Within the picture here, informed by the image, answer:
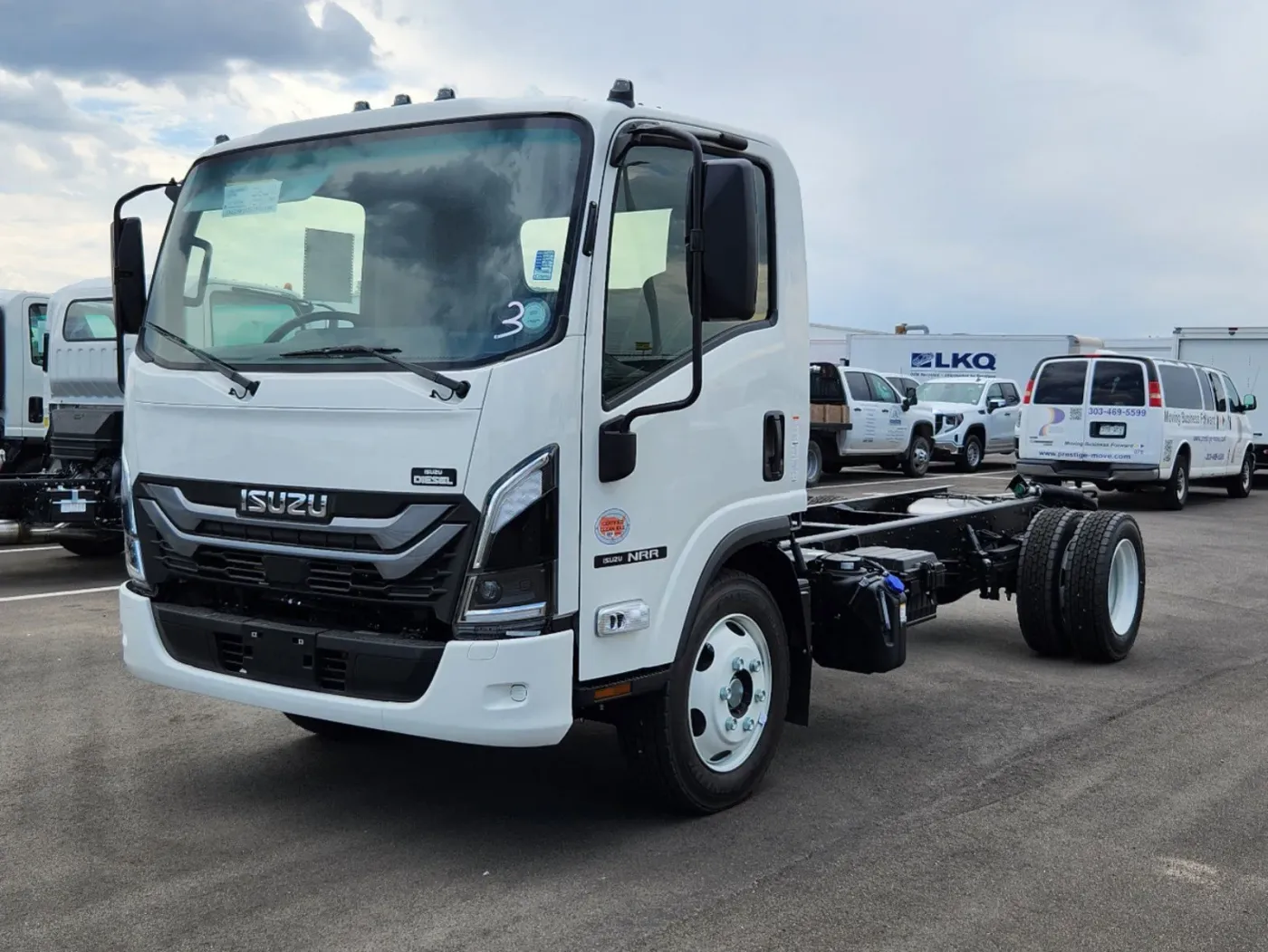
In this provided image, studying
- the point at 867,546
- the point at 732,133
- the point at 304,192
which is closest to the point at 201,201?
the point at 304,192

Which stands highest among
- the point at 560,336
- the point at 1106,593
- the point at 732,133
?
the point at 732,133

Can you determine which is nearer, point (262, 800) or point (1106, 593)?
point (262, 800)

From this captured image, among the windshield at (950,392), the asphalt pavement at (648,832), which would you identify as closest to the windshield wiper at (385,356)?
the asphalt pavement at (648,832)

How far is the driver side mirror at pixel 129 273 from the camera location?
17.1 ft

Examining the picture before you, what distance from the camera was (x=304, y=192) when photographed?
480 cm

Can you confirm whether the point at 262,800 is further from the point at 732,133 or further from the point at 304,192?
the point at 732,133

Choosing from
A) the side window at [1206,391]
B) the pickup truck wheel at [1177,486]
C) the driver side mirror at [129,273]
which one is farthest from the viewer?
the side window at [1206,391]

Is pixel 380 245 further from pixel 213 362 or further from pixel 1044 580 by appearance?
pixel 1044 580

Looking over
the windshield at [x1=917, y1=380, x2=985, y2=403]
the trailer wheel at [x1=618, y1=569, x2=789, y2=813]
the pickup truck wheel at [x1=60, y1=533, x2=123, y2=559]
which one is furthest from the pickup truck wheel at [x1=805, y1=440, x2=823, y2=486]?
the trailer wheel at [x1=618, y1=569, x2=789, y2=813]

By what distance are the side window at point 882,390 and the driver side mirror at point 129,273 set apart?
19.3 m

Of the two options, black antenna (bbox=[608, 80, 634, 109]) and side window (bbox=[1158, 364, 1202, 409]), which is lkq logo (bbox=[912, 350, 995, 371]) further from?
black antenna (bbox=[608, 80, 634, 109])

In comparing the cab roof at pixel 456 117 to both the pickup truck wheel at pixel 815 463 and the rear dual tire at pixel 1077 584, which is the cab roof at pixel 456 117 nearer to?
the rear dual tire at pixel 1077 584

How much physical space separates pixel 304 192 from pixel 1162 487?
55.0ft

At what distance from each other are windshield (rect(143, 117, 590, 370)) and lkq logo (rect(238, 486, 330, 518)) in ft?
1.48
